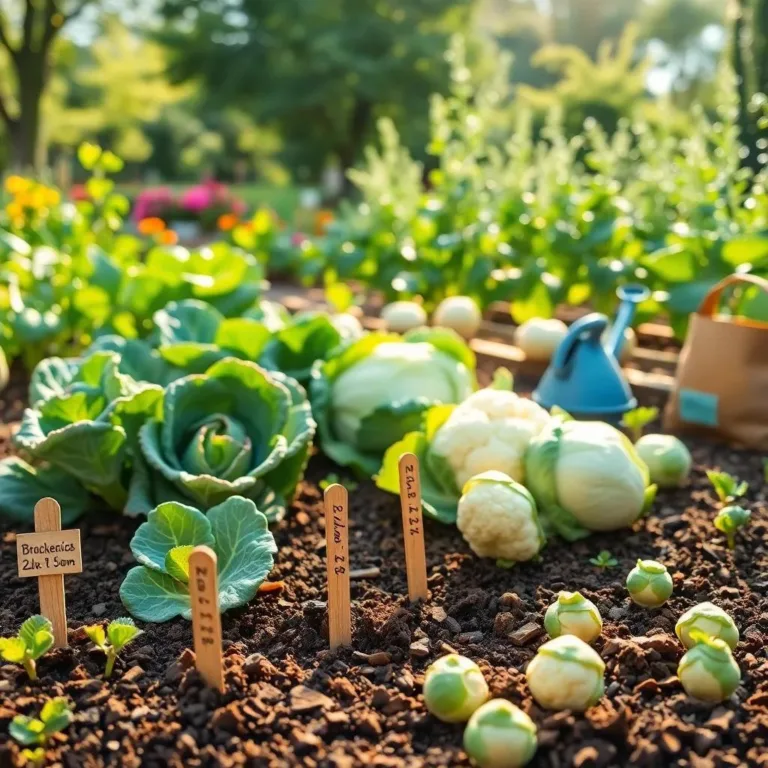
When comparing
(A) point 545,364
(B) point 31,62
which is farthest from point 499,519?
(B) point 31,62

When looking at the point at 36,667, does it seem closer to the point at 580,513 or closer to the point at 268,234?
the point at 580,513

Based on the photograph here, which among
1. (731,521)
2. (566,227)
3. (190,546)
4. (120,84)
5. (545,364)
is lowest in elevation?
(731,521)

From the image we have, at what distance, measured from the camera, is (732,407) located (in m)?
3.00

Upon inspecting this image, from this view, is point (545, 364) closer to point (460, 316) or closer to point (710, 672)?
point (460, 316)

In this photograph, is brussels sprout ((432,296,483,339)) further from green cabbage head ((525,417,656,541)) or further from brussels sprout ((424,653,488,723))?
brussels sprout ((424,653,488,723))

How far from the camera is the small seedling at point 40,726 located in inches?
54.6

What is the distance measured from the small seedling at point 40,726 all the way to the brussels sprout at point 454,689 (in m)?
0.61

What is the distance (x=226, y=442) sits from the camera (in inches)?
91.7

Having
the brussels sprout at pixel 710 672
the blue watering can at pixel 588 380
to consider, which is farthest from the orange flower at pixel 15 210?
the brussels sprout at pixel 710 672

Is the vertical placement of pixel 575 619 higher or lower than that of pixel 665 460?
lower

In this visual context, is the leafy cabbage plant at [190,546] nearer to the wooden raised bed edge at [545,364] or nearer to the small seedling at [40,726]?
the small seedling at [40,726]

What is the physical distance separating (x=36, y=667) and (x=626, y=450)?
153 centimetres

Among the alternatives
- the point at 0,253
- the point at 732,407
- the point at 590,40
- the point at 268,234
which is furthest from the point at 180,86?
the point at 590,40

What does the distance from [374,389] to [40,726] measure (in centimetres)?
160
